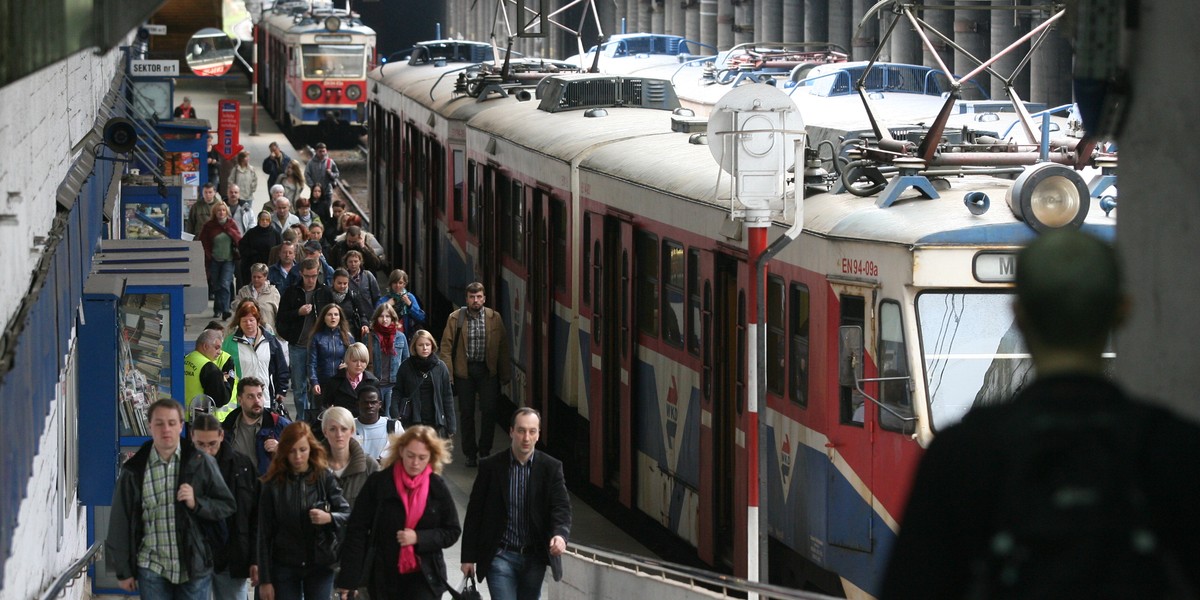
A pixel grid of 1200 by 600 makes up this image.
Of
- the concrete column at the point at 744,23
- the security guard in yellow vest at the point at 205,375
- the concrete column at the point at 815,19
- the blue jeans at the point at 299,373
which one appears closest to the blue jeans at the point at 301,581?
the security guard in yellow vest at the point at 205,375

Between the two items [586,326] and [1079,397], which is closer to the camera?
[1079,397]

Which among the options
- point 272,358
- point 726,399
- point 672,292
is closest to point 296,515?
point 726,399

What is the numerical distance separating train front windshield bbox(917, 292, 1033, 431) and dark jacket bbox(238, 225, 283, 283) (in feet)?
39.0

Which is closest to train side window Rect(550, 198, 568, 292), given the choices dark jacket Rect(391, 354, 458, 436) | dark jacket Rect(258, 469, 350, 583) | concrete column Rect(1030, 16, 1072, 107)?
dark jacket Rect(391, 354, 458, 436)

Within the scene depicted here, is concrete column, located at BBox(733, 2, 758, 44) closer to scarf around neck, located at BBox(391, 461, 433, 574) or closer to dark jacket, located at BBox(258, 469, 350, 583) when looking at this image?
dark jacket, located at BBox(258, 469, 350, 583)

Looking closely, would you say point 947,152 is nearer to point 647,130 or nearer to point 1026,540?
point 647,130

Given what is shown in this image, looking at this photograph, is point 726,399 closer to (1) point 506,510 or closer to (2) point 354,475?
(1) point 506,510

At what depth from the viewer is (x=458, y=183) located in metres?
19.8

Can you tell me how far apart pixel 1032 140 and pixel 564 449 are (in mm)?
5251

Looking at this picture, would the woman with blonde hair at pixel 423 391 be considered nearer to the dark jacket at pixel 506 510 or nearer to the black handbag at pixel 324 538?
the dark jacket at pixel 506 510

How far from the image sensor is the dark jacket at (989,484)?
2855 millimetres

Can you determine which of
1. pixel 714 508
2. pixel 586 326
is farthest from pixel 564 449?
pixel 714 508

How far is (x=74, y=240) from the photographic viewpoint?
997 centimetres

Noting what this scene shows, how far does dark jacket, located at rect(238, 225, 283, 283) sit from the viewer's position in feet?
66.6
